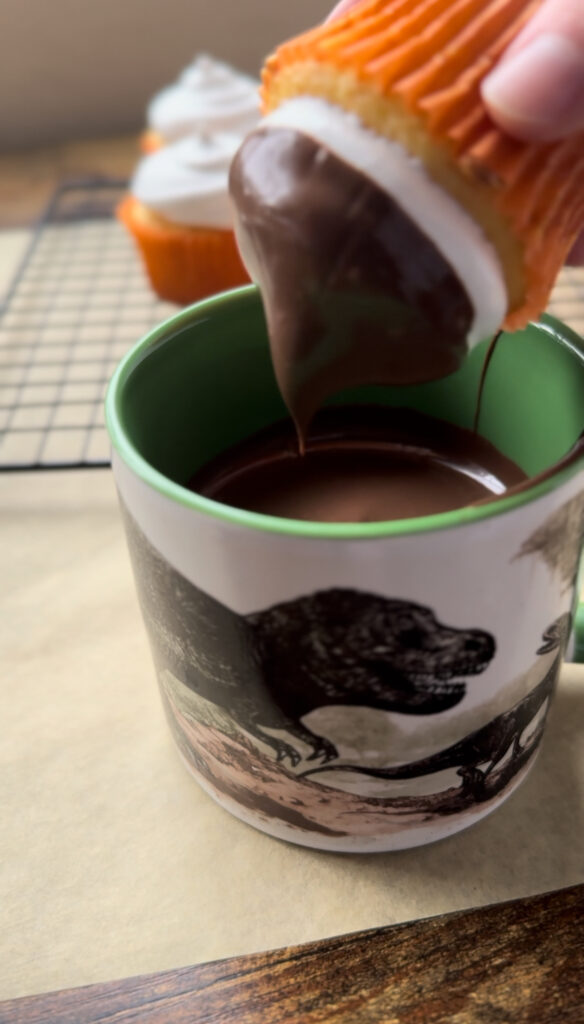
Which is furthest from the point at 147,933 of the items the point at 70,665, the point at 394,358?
the point at 394,358

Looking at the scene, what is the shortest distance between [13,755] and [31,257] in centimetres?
80

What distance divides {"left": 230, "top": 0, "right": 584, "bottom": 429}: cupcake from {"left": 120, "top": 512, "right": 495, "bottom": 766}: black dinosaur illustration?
120 millimetres

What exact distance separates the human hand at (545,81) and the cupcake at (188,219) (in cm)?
71

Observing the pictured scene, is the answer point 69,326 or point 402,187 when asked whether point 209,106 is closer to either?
point 69,326

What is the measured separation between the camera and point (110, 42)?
1.41 meters

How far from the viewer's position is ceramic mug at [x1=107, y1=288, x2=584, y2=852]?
36 centimetres

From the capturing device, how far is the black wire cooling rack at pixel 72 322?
0.87 meters

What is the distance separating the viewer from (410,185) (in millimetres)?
332

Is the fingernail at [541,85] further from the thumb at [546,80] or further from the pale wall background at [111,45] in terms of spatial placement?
the pale wall background at [111,45]

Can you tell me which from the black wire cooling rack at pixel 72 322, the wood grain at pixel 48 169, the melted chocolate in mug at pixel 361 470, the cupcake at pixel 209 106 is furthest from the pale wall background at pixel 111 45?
the melted chocolate in mug at pixel 361 470

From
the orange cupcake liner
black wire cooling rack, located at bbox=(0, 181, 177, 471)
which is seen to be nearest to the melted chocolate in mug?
black wire cooling rack, located at bbox=(0, 181, 177, 471)

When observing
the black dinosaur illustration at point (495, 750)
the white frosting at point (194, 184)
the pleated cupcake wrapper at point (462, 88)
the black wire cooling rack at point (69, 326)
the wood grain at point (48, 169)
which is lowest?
the black wire cooling rack at point (69, 326)

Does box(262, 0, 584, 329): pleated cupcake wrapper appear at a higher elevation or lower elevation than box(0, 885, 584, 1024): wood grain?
higher

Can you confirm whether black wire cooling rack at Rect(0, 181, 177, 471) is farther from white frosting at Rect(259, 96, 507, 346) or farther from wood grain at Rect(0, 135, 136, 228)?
white frosting at Rect(259, 96, 507, 346)
